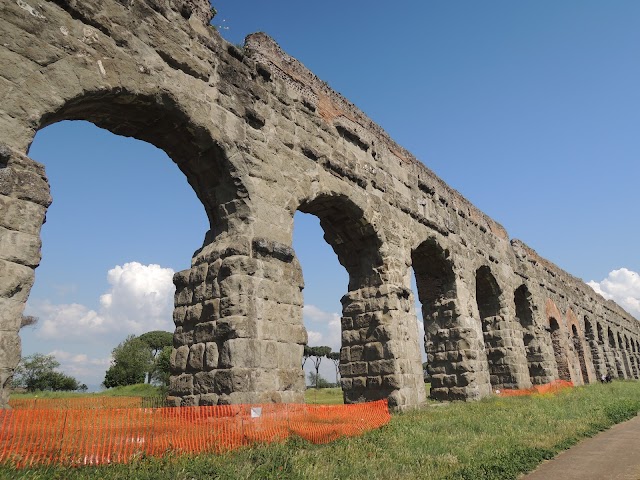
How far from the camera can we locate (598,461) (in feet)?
17.0

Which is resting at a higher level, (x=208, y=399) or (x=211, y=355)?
(x=211, y=355)

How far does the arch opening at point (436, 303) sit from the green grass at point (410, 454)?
10.5 feet

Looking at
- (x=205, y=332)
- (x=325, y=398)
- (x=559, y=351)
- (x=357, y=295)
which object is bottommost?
(x=325, y=398)

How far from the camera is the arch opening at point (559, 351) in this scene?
18.3 m

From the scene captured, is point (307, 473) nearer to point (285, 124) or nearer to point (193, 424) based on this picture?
point (193, 424)

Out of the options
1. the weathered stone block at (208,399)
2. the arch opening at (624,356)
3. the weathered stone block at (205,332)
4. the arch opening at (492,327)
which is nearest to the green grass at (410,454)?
the weathered stone block at (208,399)

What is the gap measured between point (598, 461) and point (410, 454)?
2.12 meters

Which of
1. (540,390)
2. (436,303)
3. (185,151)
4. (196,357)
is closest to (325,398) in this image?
(540,390)

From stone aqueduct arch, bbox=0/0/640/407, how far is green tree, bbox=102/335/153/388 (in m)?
33.8

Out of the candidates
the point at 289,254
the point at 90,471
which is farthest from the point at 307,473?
the point at 289,254

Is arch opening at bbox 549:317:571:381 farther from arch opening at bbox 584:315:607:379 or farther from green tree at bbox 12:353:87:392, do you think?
green tree at bbox 12:353:87:392

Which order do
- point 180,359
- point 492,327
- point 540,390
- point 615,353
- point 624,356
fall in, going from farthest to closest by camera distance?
point 624,356 → point 615,353 → point 492,327 → point 540,390 → point 180,359

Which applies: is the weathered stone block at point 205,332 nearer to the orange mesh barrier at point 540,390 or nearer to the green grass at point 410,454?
the green grass at point 410,454

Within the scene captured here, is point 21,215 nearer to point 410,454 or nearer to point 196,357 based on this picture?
point 196,357
